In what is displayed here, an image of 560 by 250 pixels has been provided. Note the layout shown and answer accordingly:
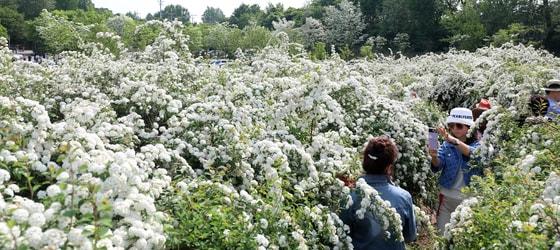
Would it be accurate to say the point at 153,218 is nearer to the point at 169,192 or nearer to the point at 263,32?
the point at 169,192

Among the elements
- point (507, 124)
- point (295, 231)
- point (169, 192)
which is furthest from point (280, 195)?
point (507, 124)

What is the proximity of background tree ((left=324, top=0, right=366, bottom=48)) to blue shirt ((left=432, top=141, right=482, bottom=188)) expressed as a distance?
43.8 meters

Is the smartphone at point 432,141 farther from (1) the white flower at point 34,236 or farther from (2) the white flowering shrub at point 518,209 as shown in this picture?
(1) the white flower at point 34,236

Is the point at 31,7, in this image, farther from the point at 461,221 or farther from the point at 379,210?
the point at 461,221

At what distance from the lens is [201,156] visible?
14.4ft

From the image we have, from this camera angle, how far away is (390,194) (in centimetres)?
377

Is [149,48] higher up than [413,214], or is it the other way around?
[149,48]

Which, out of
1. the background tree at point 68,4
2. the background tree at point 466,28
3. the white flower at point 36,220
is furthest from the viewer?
the background tree at point 68,4

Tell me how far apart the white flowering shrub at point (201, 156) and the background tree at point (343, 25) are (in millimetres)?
41225

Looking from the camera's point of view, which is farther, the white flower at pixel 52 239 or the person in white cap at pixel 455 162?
the person in white cap at pixel 455 162

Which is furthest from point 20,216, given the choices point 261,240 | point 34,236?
point 261,240

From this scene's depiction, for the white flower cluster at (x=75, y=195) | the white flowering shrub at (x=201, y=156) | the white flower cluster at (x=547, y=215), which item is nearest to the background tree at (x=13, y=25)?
the white flowering shrub at (x=201, y=156)

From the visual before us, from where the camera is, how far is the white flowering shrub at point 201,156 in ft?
8.38

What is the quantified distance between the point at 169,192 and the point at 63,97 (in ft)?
10.3
